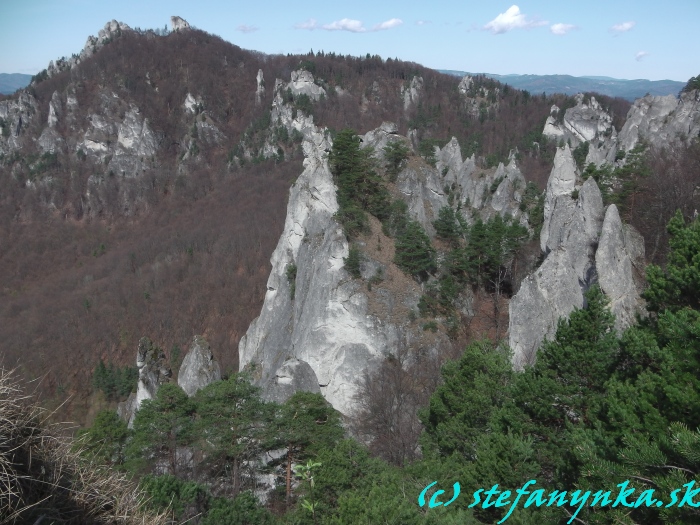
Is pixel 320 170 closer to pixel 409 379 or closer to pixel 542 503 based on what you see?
pixel 409 379

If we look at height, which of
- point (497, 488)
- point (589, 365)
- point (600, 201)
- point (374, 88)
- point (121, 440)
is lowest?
point (121, 440)

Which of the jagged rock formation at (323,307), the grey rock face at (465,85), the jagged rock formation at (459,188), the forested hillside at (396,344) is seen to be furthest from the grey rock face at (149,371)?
the grey rock face at (465,85)

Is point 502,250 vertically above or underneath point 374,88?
underneath

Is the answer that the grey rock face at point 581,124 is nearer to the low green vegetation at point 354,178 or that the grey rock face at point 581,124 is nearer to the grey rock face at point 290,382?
the low green vegetation at point 354,178

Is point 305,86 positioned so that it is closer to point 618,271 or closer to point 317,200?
point 317,200

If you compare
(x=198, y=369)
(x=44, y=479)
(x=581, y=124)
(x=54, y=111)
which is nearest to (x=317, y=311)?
(x=198, y=369)

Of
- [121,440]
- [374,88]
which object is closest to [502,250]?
[121,440]
